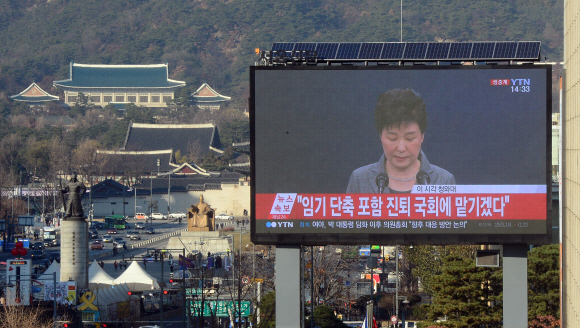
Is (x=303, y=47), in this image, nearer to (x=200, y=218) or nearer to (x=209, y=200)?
(x=200, y=218)

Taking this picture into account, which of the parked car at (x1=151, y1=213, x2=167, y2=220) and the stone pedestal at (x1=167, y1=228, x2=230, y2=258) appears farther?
the parked car at (x1=151, y1=213, x2=167, y2=220)

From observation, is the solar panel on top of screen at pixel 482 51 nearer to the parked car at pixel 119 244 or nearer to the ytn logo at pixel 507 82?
the ytn logo at pixel 507 82

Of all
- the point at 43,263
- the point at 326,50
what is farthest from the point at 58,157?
the point at 326,50

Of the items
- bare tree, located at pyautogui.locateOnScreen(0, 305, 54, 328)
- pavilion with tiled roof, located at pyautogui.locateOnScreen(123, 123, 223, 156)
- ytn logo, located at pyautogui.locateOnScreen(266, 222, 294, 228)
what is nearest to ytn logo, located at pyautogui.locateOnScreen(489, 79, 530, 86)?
ytn logo, located at pyautogui.locateOnScreen(266, 222, 294, 228)

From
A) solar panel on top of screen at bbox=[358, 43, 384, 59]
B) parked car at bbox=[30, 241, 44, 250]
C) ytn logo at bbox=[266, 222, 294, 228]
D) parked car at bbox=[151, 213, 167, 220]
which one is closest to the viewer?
ytn logo at bbox=[266, 222, 294, 228]

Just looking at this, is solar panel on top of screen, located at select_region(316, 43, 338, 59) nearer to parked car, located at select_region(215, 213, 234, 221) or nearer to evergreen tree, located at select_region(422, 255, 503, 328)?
evergreen tree, located at select_region(422, 255, 503, 328)

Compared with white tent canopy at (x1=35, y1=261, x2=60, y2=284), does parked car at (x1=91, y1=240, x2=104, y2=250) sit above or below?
above

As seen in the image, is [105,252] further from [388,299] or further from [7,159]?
[7,159]

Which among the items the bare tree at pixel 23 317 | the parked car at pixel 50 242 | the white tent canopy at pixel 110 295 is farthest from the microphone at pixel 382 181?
the parked car at pixel 50 242

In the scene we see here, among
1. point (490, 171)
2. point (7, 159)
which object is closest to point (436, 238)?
point (490, 171)
